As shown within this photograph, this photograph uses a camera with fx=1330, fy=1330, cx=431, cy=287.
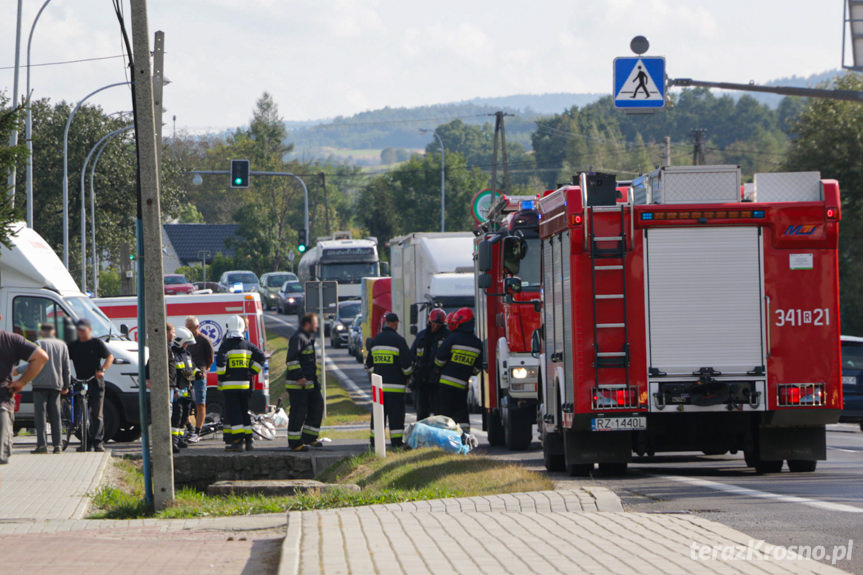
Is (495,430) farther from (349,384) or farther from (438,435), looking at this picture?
(349,384)

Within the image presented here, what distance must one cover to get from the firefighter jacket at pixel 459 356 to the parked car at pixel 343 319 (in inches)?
1356

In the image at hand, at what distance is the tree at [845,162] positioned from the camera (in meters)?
42.6

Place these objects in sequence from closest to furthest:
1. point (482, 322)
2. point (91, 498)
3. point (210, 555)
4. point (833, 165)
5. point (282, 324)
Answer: point (210, 555) → point (91, 498) → point (482, 322) → point (833, 165) → point (282, 324)

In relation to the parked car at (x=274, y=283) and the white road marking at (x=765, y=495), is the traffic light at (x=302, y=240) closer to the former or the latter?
the parked car at (x=274, y=283)

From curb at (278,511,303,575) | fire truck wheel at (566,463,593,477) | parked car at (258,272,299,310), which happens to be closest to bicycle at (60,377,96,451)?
fire truck wheel at (566,463,593,477)

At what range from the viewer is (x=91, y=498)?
41.8 feet

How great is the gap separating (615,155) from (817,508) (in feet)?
494

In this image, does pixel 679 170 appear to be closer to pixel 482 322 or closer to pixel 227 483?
pixel 227 483

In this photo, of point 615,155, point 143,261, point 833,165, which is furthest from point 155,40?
point 615,155

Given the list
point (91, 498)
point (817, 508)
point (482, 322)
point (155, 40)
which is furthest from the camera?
point (482, 322)

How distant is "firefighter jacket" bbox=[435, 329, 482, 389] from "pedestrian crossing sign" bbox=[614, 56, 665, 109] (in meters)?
4.70

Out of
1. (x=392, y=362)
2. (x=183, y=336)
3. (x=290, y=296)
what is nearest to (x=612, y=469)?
(x=392, y=362)

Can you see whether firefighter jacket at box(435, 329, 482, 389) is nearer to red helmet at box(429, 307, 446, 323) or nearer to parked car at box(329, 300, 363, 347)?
red helmet at box(429, 307, 446, 323)

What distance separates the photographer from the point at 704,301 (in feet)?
41.7
